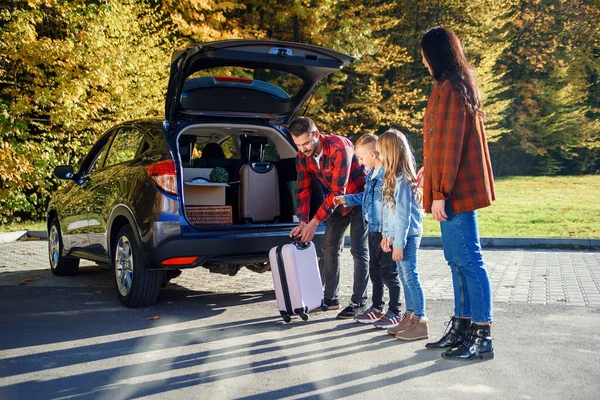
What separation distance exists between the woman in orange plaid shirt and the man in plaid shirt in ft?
4.54

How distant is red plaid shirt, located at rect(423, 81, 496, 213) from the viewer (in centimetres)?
463

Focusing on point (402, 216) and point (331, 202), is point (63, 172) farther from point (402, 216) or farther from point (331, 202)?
point (402, 216)

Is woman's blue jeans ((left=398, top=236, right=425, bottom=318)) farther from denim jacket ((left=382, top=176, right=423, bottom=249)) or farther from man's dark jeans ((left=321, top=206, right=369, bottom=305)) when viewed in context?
man's dark jeans ((left=321, top=206, right=369, bottom=305))

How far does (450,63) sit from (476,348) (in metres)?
1.88

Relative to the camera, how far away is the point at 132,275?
643cm

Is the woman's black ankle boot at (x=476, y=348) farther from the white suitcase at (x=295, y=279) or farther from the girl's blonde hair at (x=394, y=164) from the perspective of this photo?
the white suitcase at (x=295, y=279)

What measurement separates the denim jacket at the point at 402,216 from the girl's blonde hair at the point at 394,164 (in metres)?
0.04

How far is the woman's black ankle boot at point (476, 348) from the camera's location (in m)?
4.70

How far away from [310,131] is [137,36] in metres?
12.1

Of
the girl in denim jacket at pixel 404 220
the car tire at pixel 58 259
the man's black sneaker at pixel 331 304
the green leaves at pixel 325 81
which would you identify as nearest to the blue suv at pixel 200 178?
the car tire at pixel 58 259

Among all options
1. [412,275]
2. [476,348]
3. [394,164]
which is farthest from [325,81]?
[476,348]

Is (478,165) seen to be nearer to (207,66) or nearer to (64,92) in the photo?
(207,66)

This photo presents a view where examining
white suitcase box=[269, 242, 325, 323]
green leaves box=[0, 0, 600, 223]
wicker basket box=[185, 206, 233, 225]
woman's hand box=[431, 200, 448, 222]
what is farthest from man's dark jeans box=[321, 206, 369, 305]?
green leaves box=[0, 0, 600, 223]

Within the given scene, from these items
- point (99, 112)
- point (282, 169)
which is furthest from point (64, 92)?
point (282, 169)
